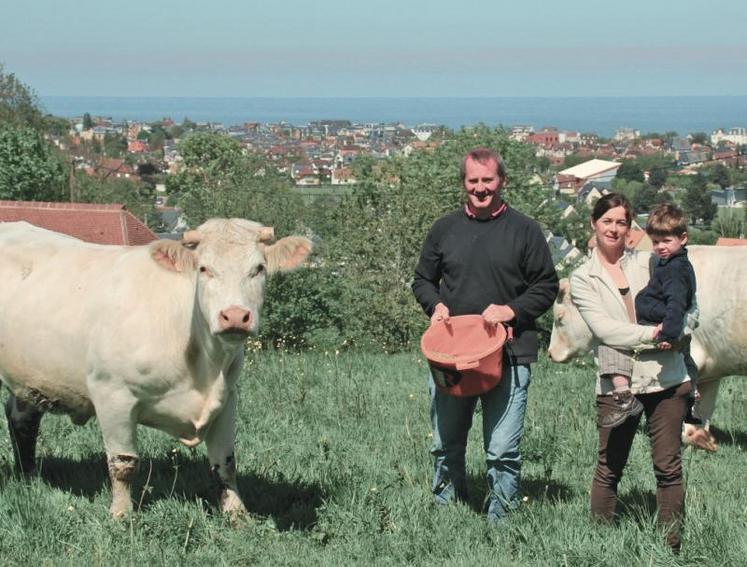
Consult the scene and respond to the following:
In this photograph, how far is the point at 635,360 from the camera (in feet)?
17.7

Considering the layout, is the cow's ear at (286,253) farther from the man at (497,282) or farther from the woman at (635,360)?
the woman at (635,360)

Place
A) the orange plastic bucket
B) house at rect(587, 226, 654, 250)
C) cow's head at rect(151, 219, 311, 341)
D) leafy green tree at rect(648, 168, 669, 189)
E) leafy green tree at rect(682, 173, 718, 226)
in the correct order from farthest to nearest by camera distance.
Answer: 1. leafy green tree at rect(648, 168, 669, 189)
2. leafy green tree at rect(682, 173, 718, 226)
3. house at rect(587, 226, 654, 250)
4. the orange plastic bucket
5. cow's head at rect(151, 219, 311, 341)

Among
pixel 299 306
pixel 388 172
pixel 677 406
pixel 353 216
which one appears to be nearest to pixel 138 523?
pixel 677 406

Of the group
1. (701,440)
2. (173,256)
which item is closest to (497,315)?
(173,256)

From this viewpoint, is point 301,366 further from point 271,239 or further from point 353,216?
point 353,216

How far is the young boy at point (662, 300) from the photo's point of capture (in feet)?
17.1

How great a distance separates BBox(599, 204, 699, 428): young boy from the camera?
205 inches

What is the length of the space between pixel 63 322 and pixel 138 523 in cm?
145

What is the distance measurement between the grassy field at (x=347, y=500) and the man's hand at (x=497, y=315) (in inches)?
44.3

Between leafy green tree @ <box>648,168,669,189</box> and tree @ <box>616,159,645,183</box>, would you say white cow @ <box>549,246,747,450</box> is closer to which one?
leafy green tree @ <box>648,168,669,189</box>

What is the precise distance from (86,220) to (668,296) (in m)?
26.1

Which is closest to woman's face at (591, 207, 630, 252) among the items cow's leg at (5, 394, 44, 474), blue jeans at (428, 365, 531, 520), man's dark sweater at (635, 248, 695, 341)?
man's dark sweater at (635, 248, 695, 341)

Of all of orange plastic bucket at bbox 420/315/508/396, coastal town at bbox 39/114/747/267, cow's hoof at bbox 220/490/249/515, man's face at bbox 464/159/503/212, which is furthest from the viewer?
coastal town at bbox 39/114/747/267

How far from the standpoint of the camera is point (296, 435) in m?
8.34
